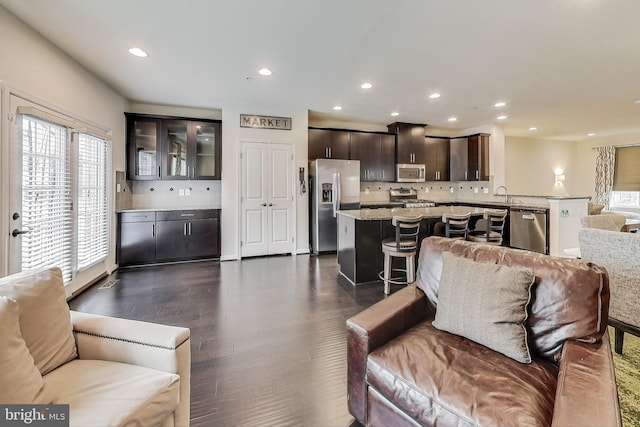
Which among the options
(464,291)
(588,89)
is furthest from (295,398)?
(588,89)

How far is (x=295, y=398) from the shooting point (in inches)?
65.9

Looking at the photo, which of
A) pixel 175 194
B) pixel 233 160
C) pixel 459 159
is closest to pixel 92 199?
pixel 175 194

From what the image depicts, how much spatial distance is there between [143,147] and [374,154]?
4.39 meters

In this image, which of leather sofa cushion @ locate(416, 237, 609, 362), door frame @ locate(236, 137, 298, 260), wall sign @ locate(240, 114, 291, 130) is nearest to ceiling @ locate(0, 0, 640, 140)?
wall sign @ locate(240, 114, 291, 130)

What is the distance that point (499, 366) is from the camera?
1208 mm

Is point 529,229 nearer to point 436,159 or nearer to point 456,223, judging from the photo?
point 436,159

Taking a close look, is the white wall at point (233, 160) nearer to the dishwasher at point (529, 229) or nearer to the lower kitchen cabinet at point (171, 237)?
the lower kitchen cabinet at point (171, 237)

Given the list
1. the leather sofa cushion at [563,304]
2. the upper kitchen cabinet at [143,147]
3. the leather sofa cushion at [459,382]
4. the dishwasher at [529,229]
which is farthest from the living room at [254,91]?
the leather sofa cushion at [459,382]

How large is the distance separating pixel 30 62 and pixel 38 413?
3191 mm

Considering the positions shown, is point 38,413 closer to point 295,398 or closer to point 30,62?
point 295,398

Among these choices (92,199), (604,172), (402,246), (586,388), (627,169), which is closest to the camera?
(586,388)

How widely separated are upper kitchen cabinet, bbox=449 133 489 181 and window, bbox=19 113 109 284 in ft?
22.8

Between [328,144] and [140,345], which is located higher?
[328,144]

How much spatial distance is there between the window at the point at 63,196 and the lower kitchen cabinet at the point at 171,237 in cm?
40
